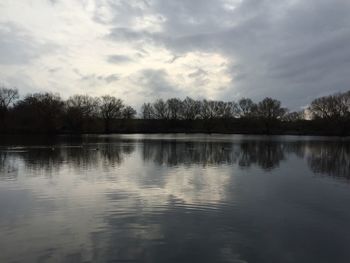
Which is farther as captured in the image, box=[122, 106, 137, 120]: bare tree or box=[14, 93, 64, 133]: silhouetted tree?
box=[122, 106, 137, 120]: bare tree

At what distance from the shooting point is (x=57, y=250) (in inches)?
374

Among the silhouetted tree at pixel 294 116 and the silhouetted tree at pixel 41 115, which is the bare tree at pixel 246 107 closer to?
the silhouetted tree at pixel 294 116

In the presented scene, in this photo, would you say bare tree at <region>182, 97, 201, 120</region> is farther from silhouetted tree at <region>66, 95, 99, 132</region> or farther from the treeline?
silhouetted tree at <region>66, 95, 99, 132</region>

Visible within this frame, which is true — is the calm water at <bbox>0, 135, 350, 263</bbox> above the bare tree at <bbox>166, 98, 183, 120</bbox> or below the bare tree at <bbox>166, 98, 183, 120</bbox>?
below

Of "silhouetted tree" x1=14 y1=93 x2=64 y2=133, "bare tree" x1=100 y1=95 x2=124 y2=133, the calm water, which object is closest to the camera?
the calm water

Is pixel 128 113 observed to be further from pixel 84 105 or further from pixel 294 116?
pixel 294 116

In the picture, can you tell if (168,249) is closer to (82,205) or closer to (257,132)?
(82,205)

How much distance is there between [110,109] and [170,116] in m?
27.8

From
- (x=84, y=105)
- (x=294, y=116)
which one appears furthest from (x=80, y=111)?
(x=294, y=116)

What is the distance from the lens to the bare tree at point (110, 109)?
132m

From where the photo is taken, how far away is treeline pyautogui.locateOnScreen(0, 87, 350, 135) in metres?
104

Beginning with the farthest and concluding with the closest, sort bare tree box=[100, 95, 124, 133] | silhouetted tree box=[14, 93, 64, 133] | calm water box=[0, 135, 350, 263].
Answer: bare tree box=[100, 95, 124, 133] → silhouetted tree box=[14, 93, 64, 133] → calm water box=[0, 135, 350, 263]

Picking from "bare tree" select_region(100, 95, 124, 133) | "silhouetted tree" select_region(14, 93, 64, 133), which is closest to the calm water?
"silhouetted tree" select_region(14, 93, 64, 133)

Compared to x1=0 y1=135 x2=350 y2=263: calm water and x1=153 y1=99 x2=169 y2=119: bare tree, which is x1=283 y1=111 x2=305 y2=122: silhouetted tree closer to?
x1=153 y1=99 x2=169 y2=119: bare tree
